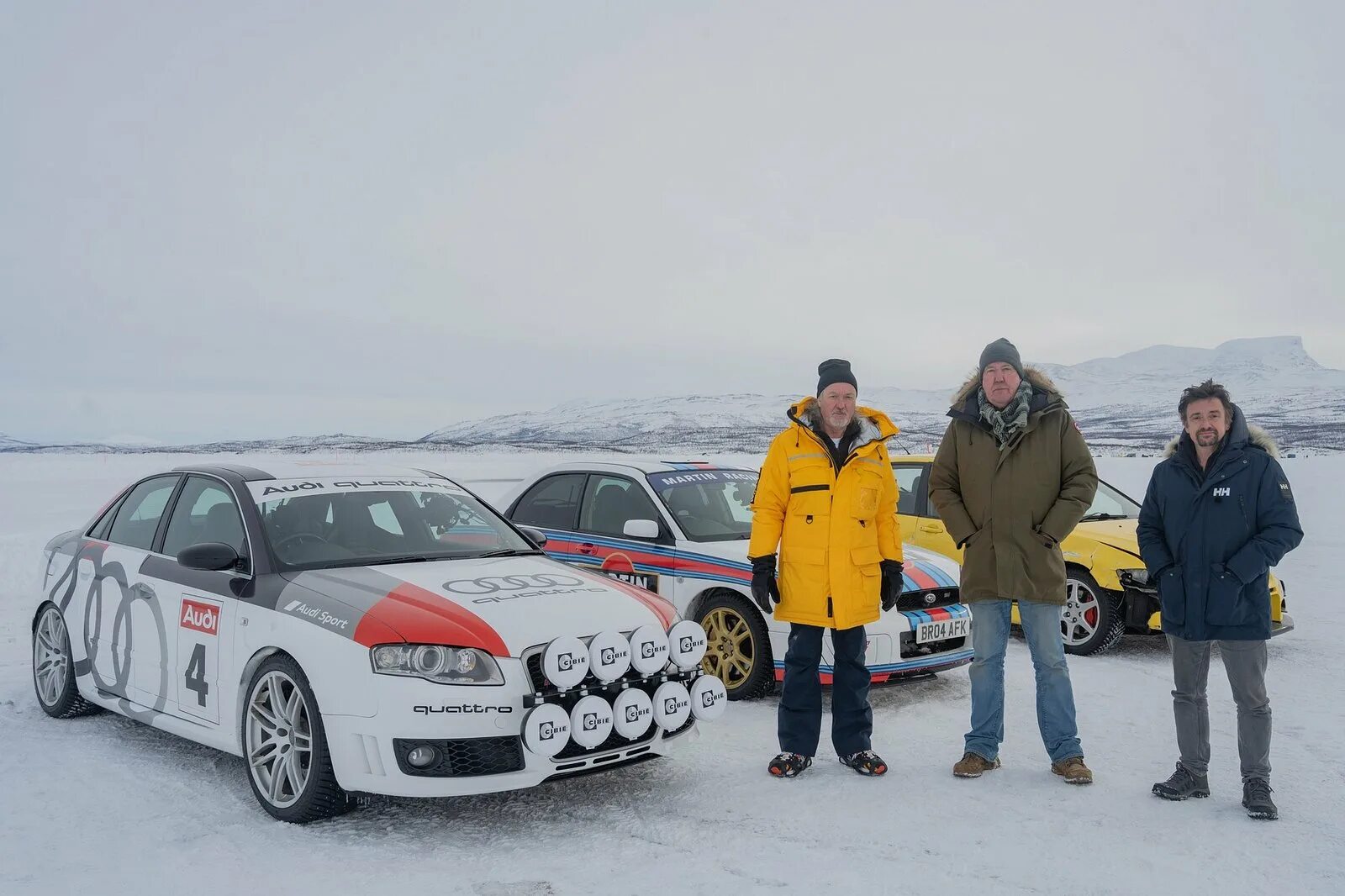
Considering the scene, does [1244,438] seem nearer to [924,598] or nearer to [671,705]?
[924,598]

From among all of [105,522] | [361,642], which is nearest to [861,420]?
[361,642]

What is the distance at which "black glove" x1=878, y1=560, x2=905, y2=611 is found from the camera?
5215 mm

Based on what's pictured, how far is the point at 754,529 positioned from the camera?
5.25 metres

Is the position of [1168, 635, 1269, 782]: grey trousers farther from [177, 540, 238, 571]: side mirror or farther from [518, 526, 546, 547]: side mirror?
[177, 540, 238, 571]: side mirror

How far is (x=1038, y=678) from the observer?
509cm

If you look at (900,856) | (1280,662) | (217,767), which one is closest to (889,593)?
(900,856)

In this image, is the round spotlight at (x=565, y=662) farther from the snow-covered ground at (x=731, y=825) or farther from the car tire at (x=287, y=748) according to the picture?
the car tire at (x=287, y=748)

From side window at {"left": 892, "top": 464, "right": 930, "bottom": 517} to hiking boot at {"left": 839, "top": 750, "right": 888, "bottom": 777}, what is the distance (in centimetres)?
416

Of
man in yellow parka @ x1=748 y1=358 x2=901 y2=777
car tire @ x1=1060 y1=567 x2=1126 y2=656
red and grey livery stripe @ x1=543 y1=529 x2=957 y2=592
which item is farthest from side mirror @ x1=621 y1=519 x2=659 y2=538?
car tire @ x1=1060 y1=567 x2=1126 y2=656

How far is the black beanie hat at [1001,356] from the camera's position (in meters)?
5.08

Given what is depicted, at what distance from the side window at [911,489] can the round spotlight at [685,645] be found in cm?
460

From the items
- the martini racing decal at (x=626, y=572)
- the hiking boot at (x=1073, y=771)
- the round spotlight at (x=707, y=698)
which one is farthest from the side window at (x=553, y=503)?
the hiking boot at (x=1073, y=771)

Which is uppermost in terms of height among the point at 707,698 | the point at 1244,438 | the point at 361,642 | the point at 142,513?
the point at 1244,438

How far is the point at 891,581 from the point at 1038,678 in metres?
0.85
